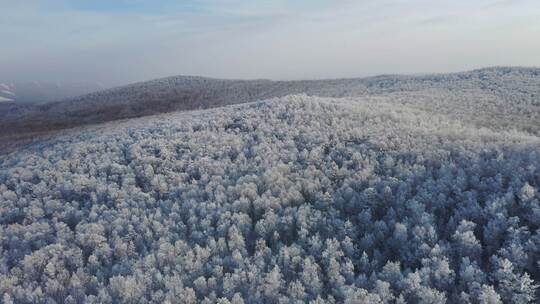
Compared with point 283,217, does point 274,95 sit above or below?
above

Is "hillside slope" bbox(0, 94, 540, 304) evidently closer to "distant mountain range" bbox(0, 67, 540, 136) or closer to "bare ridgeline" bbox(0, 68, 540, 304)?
"bare ridgeline" bbox(0, 68, 540, 304)

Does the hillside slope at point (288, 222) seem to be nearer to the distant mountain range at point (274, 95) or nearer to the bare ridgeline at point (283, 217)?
the bare ridgeline at point (283, 217)

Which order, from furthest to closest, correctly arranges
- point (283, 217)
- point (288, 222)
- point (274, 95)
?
1. point (274, 95)
2. point (283, 217)
3. point (288, 222)

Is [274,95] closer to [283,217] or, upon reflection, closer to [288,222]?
[283,217]

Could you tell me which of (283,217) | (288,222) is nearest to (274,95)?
(283,217)

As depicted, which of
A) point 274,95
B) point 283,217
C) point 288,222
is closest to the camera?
point 288,222

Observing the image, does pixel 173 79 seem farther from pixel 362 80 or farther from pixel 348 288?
pixel 348 288

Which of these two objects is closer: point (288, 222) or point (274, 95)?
point (288, 222)
